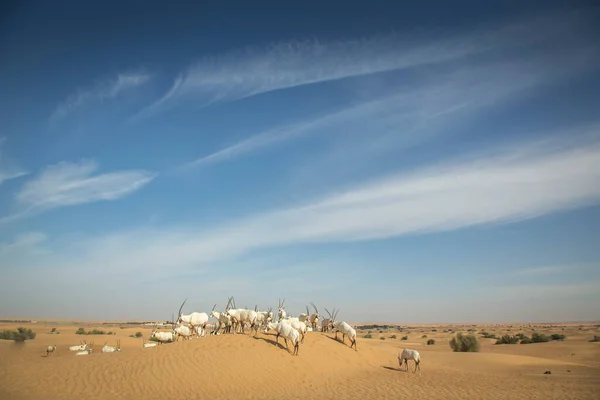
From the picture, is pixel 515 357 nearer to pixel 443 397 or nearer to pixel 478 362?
pixel 478 362

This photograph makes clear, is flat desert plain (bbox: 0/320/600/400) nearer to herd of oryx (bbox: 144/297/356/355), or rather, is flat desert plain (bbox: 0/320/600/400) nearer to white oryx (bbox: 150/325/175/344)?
herd of oryx (bbox: 144/297/356/355)

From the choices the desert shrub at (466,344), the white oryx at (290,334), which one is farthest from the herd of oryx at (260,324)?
the desert shrub at (466,344)

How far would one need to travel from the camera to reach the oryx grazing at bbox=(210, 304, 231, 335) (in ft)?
72.4

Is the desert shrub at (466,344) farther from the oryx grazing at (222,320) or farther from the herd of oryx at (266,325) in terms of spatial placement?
the oryx grazing at (222,320)

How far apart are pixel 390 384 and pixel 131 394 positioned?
418 inches

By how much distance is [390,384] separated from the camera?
16891 millimetres

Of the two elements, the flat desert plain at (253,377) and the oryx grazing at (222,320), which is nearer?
the flat desert plain at (253,377)

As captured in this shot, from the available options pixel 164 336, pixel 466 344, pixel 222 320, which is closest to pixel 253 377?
pixel 222 320

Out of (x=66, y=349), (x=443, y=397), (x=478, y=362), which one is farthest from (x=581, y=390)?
(x=66, y=349)

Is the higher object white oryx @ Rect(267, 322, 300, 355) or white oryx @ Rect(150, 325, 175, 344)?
white oryx @ Rect(267, 322, 300, 355)

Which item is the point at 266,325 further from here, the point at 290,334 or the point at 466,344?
the point at 466,344

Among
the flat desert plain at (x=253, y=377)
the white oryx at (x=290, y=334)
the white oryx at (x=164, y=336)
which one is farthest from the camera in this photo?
the white oryx at (x=164, y=336)

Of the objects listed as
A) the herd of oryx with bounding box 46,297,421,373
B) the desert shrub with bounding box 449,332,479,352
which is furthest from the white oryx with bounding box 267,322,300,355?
the desert shrub with bounding box 449,332,479,352

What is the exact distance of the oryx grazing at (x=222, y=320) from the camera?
2208cm
